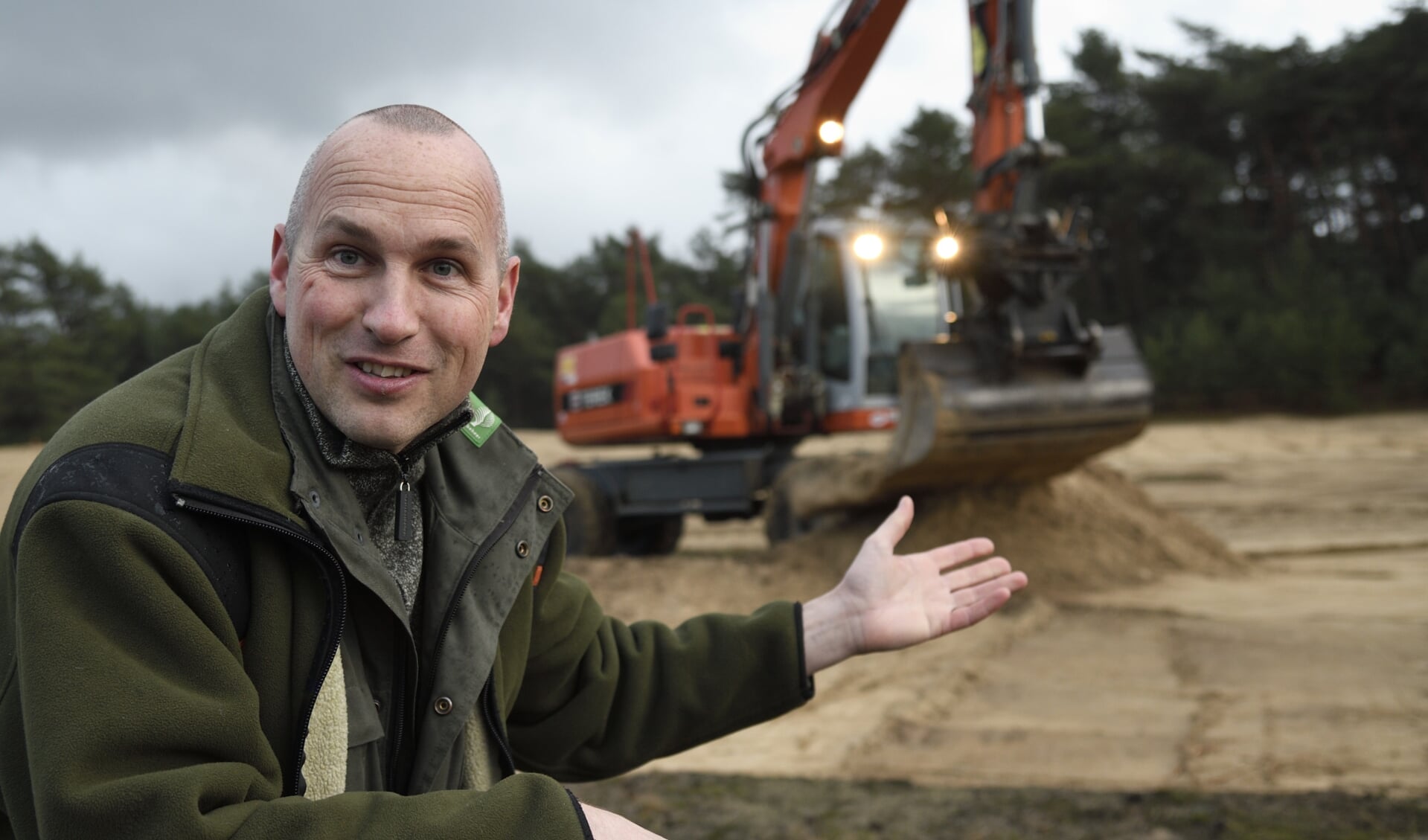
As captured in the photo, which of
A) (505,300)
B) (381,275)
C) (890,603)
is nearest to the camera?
(381,275)

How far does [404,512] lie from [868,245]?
675 centimetres

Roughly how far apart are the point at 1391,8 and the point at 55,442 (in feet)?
109

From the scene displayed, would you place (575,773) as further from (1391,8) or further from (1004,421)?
(1391,8)

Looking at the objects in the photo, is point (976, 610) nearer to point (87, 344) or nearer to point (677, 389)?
point (677, 389)

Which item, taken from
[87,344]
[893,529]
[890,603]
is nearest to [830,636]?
[890,603]

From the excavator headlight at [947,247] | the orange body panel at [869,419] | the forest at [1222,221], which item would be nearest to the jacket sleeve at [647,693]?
the excavator headlight at [947,247]

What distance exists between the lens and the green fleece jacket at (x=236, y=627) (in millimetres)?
1107

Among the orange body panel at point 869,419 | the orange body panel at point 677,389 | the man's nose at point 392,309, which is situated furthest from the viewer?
the orange body panel at point 677,389

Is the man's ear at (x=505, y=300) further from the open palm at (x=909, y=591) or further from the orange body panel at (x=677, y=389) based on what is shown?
the orange body panel at (x=677, y=389)

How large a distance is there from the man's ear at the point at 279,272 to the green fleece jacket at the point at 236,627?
0.14ft

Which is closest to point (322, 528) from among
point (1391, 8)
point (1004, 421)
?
point (1004, 421)

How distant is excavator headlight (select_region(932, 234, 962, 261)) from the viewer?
594 centimetres

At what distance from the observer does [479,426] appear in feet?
5.63

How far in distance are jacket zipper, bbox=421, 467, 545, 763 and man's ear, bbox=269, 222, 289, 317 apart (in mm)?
417
